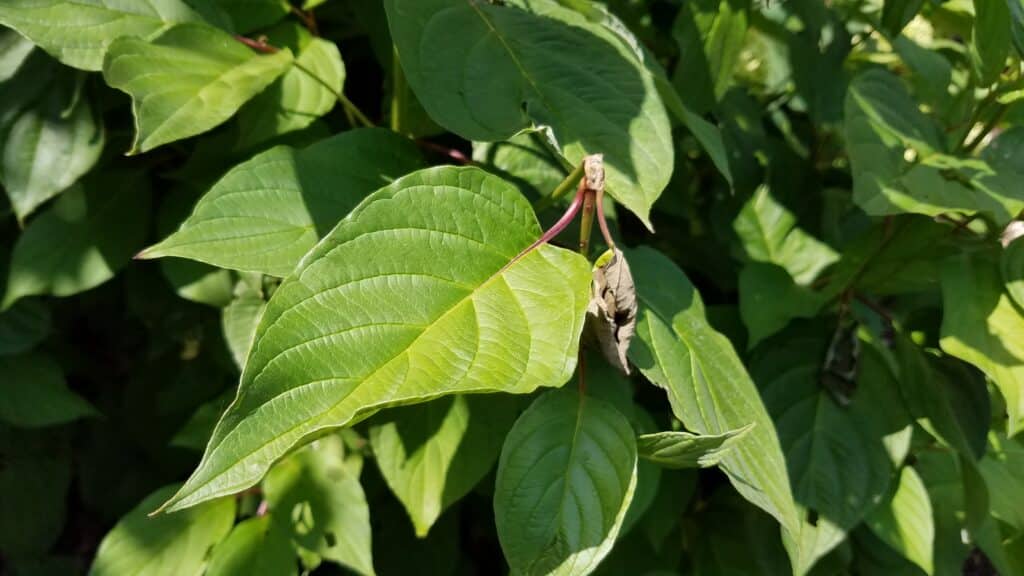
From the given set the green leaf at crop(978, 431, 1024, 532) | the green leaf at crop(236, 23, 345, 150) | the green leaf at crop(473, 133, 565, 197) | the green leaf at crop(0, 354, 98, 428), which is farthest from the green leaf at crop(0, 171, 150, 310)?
the green leaf at crop(978, 431, 1024, 532)

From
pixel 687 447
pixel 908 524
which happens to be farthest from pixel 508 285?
pixel 908 524

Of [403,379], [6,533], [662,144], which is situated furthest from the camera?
[6,533]

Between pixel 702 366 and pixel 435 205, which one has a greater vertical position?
pixel 435 205

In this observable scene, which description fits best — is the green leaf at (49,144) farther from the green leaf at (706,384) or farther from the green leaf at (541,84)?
the green leaf at (706,384)

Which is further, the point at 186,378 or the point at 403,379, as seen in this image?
the point at 186,378

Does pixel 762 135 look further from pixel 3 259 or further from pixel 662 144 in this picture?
pixel 3 259

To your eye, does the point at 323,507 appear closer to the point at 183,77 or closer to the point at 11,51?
the point at 183,77

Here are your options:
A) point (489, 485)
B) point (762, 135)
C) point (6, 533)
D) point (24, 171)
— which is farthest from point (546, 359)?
point (6, 533)
